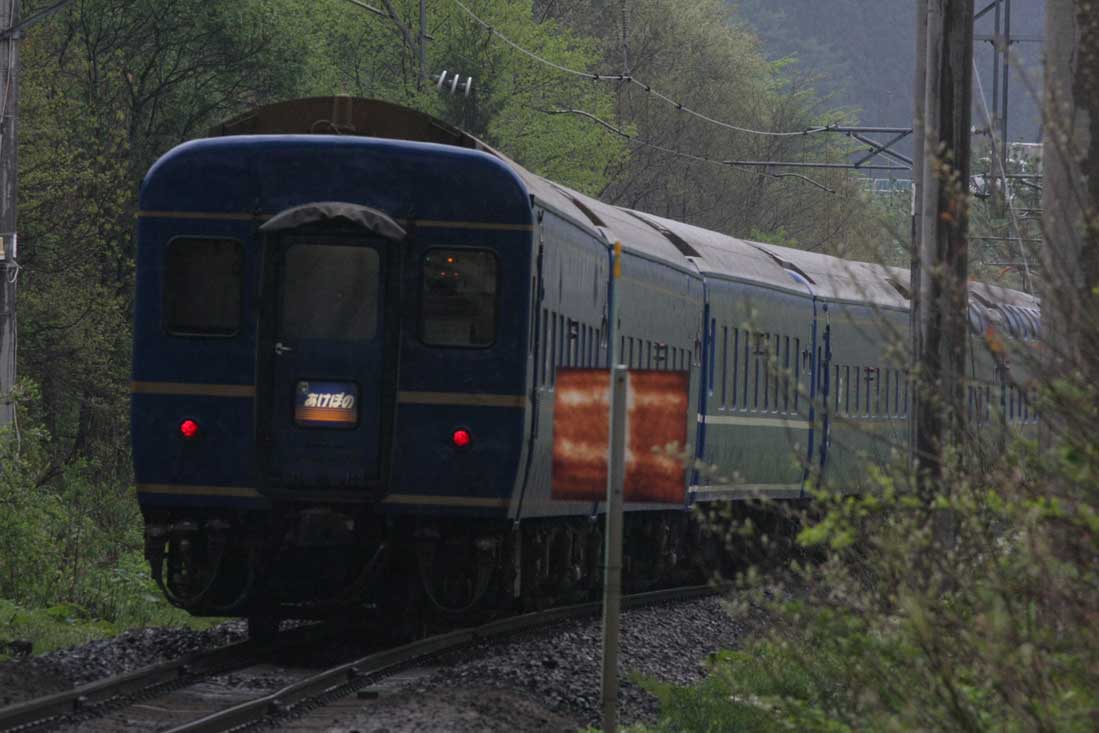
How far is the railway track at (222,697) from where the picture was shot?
9.97 metres

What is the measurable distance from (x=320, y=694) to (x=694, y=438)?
9.18 meters

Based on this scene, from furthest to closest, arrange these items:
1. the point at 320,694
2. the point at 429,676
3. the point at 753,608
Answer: the point at 753,608 → the point at 429,676 → the point at 320,694

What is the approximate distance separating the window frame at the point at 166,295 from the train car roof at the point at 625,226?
1.08 m

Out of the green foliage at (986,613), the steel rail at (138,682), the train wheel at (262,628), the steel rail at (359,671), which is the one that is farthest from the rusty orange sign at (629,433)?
the train wheel at (262,628)

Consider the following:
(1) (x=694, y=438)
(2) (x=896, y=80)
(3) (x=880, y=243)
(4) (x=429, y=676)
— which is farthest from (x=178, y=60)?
(2) (x=896, y=80)

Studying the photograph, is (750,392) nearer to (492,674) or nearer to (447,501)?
(447,501)

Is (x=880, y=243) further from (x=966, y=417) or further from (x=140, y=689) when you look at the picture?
(x=140, y=689)

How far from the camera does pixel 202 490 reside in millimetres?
12680

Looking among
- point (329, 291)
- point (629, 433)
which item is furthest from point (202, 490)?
point (629, 433)

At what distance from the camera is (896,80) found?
168 meters

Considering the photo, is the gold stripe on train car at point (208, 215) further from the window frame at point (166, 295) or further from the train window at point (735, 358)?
the train window at point (735, 358)

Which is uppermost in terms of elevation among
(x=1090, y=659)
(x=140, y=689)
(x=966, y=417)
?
(x=966, y=417)

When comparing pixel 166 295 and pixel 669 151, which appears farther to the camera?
pixel 669 151

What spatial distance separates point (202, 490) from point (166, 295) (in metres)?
1.19
